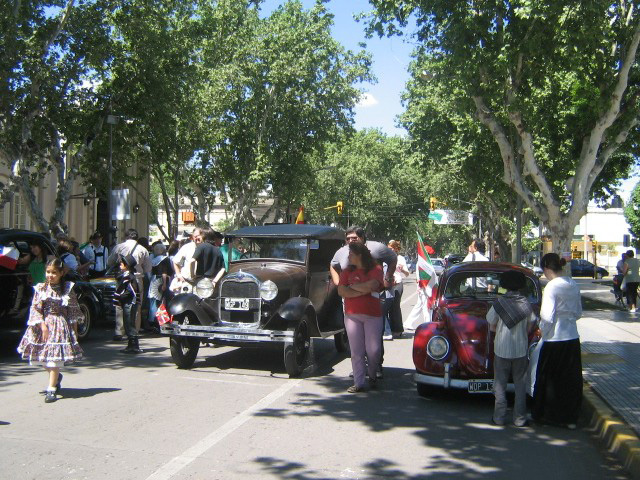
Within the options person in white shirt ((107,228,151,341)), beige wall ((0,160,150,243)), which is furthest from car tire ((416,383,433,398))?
beige wall ((0,160,150,243))

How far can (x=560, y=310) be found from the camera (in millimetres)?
6621

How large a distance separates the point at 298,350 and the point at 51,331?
10.4ft

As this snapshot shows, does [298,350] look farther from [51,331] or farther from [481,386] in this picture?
[51,331]

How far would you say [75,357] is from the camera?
738cm

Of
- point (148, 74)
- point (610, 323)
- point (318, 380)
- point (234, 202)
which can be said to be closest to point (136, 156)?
point (148, 74)

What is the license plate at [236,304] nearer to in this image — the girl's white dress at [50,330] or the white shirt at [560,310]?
the girl's white dress at [50,330]

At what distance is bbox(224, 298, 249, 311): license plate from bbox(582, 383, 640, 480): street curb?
4.39 m

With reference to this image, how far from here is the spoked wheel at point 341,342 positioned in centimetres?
1115

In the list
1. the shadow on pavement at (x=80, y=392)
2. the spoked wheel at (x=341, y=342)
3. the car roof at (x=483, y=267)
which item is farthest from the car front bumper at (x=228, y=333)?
the spoked wheel at (x=341, y=342)

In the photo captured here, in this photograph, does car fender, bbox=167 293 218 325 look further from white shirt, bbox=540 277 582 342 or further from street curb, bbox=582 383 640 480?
street curb, bbox=582 383 640 480

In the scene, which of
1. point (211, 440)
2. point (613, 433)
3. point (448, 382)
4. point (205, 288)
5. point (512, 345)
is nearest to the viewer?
point (211, 440)

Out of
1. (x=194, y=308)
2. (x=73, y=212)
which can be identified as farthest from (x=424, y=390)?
(x=73, y=212)

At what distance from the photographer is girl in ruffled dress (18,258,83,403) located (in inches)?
285

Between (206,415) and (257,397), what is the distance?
3.40 feet
